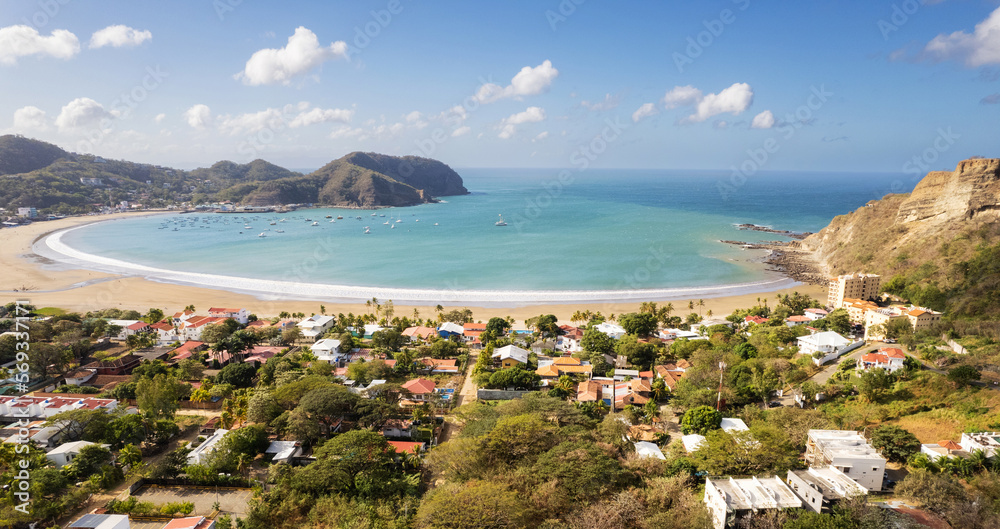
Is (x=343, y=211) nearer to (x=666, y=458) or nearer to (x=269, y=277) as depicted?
(x=269, y=277)

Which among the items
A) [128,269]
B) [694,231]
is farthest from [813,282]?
[128,269]

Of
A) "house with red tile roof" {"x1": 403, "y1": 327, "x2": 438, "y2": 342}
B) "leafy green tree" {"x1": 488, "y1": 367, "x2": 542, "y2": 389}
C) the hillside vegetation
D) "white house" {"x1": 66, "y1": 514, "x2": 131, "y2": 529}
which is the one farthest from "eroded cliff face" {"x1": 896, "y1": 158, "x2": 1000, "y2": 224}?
the hillside vegetation

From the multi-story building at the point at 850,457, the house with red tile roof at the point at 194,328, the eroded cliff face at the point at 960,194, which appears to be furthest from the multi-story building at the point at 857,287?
the house with red tile roof at the point at 194,328

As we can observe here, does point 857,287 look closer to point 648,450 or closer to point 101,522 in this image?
point 648,450

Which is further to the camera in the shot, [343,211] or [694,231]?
[343,211]

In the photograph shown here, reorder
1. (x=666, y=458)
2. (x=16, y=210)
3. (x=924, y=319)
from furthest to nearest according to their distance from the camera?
(x=16, y=210) → (x=924, y=319) → (x=666, y=458)

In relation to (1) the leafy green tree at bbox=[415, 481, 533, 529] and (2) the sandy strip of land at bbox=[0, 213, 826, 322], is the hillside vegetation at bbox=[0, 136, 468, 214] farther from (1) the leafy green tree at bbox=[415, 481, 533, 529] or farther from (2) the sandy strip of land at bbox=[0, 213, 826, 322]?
(1) the leafy green tree at bbox=[415, 481, 533, 529]
